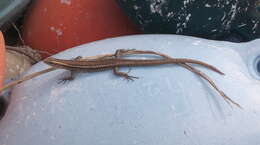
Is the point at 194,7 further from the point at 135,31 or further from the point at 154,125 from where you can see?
the point at 154,125

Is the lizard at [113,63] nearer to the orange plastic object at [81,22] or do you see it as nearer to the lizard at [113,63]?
the lizard at [113,63]

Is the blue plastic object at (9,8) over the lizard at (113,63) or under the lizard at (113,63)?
over

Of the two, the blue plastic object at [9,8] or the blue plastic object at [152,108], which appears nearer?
the blue plastic object at [152,108]

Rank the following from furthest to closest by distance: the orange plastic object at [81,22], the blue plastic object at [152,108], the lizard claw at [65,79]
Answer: the orange plastic object at [81,22], the lizard claw at [65,79], the blue plastic object at [152,108]

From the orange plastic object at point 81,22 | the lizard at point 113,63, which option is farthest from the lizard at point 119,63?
the orange plastic object at point 81,22

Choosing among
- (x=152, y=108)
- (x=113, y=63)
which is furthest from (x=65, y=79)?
(x=152, y=108)

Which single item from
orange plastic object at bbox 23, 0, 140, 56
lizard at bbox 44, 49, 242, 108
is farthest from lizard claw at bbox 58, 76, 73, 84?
orange plastic object at bbox 23, 0, 140, 56

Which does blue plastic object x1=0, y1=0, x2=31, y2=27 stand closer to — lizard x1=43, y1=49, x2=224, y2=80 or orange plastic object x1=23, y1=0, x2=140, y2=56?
orange plastic object x1=23, y1=0, x2=140, y2=56
